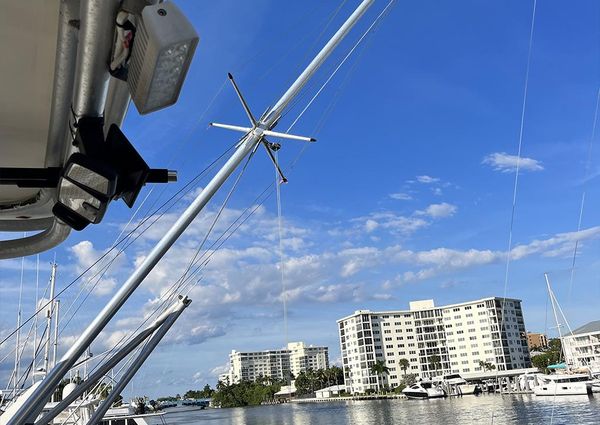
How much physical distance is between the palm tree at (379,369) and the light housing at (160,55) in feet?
480

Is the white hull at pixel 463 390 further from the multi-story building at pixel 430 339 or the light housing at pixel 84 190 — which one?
the light housing at pixel 84 190

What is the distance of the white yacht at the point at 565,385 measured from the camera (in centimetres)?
7125

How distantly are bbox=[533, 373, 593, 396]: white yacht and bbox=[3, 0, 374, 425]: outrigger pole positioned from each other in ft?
250

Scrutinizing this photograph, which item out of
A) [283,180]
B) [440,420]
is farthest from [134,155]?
[440,420]

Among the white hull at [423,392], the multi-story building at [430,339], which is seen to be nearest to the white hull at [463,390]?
the white hull at [423,392]

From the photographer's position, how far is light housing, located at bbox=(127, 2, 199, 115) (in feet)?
6.71

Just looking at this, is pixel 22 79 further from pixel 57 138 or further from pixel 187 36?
pixel 187 36

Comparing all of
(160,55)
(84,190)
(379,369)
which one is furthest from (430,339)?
(160,55)

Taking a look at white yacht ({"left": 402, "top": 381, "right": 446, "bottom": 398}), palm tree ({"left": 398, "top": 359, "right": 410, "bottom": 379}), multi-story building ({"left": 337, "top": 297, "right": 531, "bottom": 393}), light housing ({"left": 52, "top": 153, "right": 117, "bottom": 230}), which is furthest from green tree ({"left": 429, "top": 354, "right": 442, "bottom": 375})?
light housing ({"left": 52, "top": 153, "right": 117, "bottom": 230})

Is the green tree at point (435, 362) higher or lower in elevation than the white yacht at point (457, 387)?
higher

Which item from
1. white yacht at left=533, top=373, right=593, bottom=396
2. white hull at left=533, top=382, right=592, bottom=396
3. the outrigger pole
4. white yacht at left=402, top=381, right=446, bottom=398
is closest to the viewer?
the outrigger pole

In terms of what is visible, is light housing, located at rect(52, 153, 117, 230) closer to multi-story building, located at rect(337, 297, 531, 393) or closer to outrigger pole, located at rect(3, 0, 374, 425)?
outrigger pole, located at rect(3, 0, 374, 425)

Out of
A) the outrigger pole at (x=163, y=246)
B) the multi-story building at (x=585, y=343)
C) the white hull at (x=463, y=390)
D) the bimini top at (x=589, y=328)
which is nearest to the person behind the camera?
the outrigger pole at (x=163, y=246)

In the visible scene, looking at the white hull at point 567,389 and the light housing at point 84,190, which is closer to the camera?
the light housing at point 84,190
